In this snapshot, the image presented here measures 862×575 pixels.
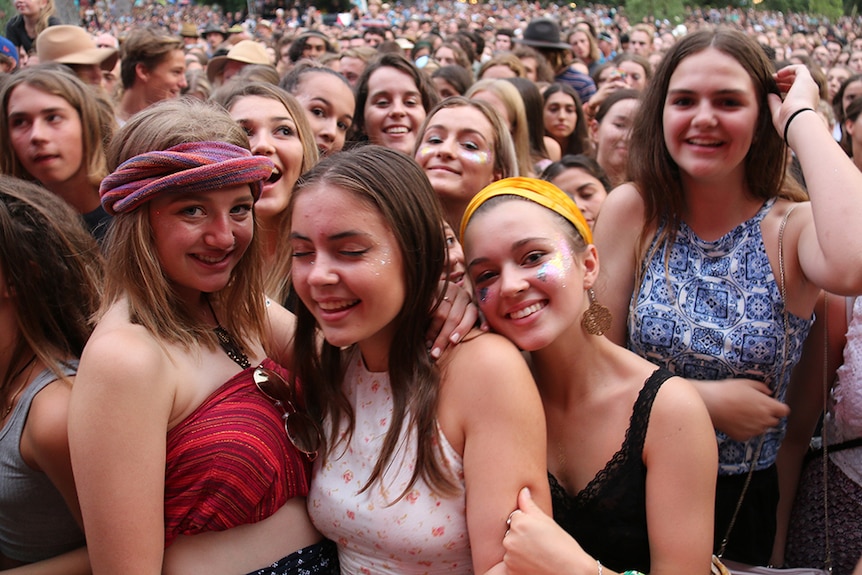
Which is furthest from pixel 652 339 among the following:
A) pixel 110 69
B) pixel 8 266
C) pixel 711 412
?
pixel 110 69

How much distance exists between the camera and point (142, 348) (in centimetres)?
174

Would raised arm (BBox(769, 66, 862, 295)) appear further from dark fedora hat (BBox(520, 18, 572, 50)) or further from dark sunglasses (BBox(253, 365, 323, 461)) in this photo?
dark fedora hat (BBox(520, 18, 572, 50))

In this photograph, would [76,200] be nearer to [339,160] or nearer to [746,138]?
[339,160]

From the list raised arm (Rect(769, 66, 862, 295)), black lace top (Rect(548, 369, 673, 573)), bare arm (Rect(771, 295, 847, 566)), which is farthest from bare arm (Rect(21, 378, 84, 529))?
bare arm (Rect(771, 295, 847, 566))

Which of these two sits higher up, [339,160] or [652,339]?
[339,160]

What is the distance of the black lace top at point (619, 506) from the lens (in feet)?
6.16

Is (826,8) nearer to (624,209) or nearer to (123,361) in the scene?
(624,209)

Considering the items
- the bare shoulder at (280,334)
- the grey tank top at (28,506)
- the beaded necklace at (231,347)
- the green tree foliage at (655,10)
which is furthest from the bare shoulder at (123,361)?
the green tree foliage at (655,10)

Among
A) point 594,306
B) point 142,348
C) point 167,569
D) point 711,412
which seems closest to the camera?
point 142,348

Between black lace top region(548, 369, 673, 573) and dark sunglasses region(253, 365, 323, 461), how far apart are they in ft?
2.19

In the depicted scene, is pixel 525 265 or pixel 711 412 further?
pixel 711 412

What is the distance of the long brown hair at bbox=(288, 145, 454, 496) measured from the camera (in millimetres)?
1800

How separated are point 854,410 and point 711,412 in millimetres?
533

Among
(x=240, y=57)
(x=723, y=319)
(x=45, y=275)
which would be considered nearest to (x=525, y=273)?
(x=723, y=319)
